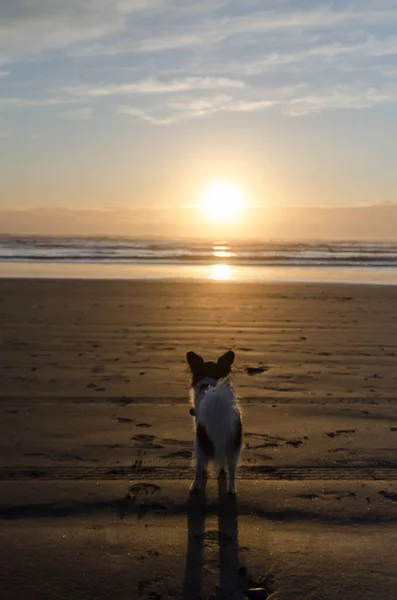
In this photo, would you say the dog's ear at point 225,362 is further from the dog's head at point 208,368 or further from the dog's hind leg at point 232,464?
the dog's hind leg at point 232,464

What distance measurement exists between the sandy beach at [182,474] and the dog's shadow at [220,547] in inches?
0.4

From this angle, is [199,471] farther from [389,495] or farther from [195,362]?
[389,495]

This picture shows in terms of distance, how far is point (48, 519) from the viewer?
3.82m

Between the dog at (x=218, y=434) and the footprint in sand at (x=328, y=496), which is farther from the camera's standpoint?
the footprint in sand at (x=328, y=496)

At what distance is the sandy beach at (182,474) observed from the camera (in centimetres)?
327

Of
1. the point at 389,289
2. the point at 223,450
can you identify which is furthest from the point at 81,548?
the point at 389,289

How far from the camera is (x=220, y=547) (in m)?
3.53

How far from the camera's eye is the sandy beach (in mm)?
3266

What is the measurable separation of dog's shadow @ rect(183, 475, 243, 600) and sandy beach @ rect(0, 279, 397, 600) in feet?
0.03

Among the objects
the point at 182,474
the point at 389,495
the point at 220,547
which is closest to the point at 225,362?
the point at 182,474

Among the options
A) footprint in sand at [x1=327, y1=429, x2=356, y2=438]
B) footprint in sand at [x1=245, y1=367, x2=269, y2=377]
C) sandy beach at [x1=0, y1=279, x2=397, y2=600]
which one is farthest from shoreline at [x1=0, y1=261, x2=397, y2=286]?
footprint in sand at [x1=327, y1=429, x2=356, y2=438]

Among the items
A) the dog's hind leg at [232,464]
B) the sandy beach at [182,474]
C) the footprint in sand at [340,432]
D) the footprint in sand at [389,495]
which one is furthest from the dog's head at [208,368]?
the footprint in sand at [389,495]

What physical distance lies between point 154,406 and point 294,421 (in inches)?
51.5

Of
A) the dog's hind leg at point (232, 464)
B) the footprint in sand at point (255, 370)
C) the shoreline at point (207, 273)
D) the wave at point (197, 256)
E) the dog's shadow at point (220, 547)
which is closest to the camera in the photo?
the dog's shadow at point (220, 547)
